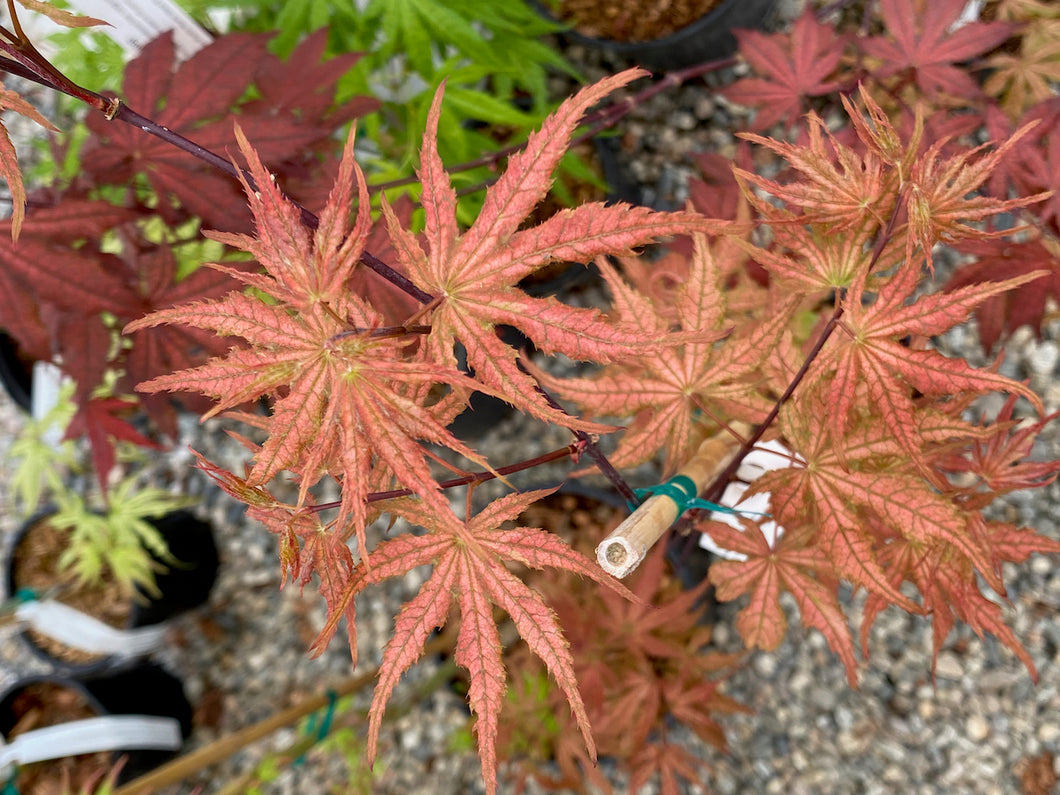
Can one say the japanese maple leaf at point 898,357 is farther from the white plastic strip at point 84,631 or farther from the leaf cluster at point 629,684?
the white plastic strip at point 84,631

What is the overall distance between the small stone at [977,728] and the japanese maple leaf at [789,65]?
1.10 m

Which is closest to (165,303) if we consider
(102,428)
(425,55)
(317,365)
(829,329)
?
(102,428)

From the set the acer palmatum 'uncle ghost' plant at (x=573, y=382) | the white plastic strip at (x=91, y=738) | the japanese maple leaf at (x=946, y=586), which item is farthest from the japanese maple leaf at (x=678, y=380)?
the white plastic strip at (x=91, y=738)

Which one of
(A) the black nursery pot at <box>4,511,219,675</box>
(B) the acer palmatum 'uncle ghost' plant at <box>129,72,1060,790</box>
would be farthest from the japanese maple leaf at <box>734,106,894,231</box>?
(A) the black nursery pot at <box>4,511,219,675</box>

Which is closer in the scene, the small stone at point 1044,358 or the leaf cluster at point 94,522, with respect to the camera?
the small stone at point 1044,358

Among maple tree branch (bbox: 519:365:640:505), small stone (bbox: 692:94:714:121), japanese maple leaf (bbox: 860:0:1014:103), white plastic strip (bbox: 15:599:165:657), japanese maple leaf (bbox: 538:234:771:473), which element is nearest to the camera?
maple tree branch (bbox: 519:365:640:505)

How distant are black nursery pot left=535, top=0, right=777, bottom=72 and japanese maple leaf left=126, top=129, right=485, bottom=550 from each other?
1312 millimetres

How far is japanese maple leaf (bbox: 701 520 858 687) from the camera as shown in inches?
29.5

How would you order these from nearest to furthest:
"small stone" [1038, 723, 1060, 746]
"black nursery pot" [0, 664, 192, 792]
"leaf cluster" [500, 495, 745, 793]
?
"leaf cluster" [500, 495, 745, 793], "small stone" [1038, 723, 1060, 746], "black nursery pot" [0, 664, 192, 792]

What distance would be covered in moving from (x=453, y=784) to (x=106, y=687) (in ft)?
2.51

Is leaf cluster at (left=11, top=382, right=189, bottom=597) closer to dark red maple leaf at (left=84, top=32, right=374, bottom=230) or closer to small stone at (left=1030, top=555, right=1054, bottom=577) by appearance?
dark red maple leaf at (left=84, top=32, right=374, bottom=230)

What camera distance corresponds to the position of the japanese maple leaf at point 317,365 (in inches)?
18.4

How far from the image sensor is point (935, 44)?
1.01 m

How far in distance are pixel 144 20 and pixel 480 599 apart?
0.87 m
